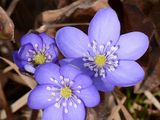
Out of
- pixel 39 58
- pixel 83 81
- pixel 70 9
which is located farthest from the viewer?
pixel 70 9

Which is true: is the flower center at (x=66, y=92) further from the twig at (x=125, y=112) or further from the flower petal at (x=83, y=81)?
the twig at (x=125, y=112)

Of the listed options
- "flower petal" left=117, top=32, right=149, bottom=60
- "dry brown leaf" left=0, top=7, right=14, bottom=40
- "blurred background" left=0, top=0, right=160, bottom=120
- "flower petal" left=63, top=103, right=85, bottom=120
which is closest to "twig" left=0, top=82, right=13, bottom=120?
"blurred background" left=0, top=0, right=160, bottom=120

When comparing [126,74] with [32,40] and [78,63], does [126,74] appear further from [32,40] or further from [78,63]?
[32,40]

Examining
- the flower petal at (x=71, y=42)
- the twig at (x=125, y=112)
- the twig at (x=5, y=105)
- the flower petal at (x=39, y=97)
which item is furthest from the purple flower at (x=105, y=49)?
the twig at (x=5, y=105)

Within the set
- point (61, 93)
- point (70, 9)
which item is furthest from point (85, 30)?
point (61, 93)

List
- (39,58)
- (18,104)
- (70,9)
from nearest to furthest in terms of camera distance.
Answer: (39,58), (70,9), (18,104)

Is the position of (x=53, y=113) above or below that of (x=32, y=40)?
below

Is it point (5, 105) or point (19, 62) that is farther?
point (5, 105)
